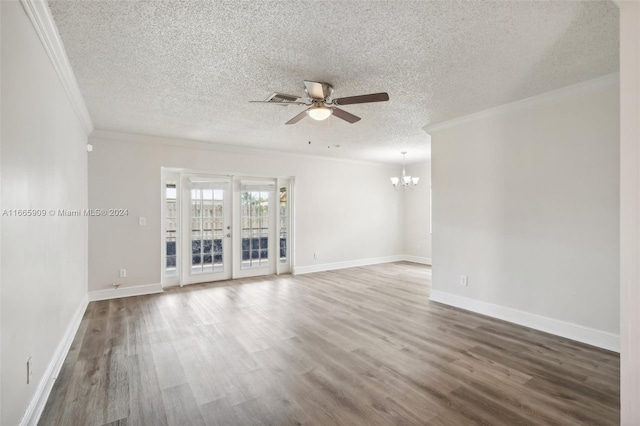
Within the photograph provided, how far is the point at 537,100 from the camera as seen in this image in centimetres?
347

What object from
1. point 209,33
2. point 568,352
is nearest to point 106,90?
point 209,33

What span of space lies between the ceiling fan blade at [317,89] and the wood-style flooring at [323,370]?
95.7 inches

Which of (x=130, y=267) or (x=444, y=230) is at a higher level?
(x=444, y=230)

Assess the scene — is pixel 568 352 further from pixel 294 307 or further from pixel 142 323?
pixel 142 323

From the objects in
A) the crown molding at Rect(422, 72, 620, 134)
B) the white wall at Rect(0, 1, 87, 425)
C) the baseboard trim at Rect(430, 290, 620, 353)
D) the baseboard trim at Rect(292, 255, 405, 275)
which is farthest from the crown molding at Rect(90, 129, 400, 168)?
the baseboard trim at Rect(430, 290, 620, 353)

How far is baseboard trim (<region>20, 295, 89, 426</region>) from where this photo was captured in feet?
6.25

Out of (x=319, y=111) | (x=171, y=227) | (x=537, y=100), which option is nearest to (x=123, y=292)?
(x=171, y=227)

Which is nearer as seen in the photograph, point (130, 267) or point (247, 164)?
point (130, 267)

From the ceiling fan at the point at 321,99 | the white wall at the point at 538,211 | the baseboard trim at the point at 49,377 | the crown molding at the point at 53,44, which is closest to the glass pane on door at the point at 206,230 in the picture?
the baseboard trim at the point at 49,377

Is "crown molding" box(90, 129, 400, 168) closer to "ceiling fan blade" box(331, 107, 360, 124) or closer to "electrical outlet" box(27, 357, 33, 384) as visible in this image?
"ceiling fan blade" box(331, 107, 360, 124)

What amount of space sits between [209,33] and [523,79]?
2.91 m

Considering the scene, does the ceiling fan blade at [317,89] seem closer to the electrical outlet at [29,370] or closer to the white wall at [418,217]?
the electrical outlet at [29,370]

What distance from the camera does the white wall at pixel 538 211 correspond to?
9.97ft

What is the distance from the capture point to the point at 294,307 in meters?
4.34
